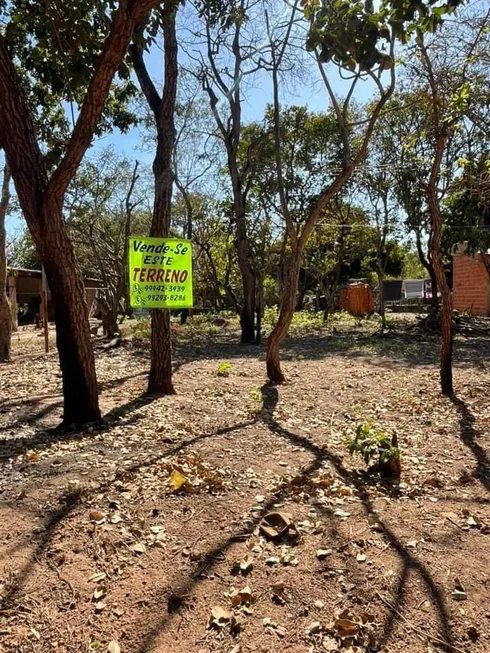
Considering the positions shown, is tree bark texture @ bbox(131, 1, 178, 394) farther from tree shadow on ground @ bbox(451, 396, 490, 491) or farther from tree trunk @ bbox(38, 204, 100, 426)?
tree shadow on ground @ bbox(451, 396, 490, 491)

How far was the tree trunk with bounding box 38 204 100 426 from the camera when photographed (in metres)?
4.41

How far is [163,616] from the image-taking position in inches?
87.0

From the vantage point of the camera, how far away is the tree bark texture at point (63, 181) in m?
4.09

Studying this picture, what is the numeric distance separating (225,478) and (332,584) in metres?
1.34

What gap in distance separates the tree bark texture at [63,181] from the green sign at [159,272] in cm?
113

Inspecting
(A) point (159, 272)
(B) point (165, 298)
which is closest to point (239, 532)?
(B) point (165, 298)

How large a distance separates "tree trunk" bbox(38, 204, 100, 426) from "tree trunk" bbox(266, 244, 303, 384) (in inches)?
111

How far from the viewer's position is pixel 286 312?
680 cm

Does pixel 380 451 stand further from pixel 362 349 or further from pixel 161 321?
pixel 362 349

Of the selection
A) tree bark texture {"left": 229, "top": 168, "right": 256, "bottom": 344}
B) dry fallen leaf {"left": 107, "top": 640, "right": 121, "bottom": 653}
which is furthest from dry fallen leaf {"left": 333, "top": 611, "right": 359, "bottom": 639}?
tree bark texture {"left": 229, "top": 168, "right": 256, "bottom": 344}

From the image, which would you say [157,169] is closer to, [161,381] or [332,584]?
[161,381]

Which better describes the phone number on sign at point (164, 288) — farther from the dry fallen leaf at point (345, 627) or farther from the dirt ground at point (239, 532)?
the dry fallen leaf at point (345, 627)

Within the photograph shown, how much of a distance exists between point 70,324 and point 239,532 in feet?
8.42

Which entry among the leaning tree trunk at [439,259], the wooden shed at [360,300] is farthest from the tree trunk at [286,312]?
the wooden shed at [360,300]
